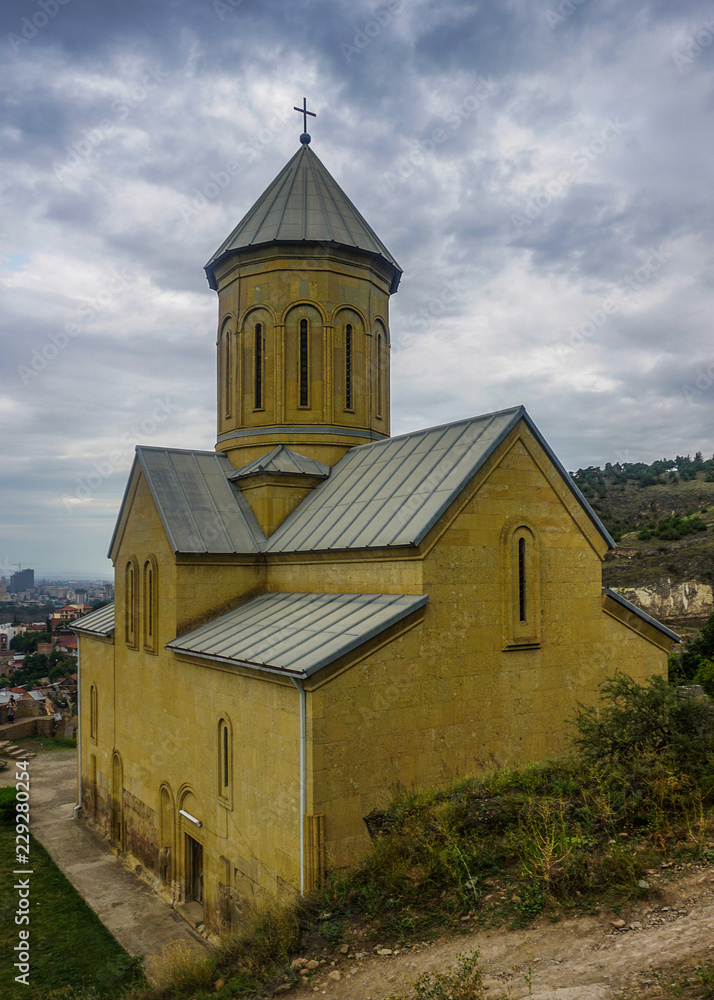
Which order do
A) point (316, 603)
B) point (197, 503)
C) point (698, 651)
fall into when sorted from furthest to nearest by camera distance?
point (698, 651), point (197, 503), point (316, 603)

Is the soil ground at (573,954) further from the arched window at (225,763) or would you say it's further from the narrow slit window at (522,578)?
the narrow slit window at (522,578)

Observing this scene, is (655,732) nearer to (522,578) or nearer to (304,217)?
(522,578)

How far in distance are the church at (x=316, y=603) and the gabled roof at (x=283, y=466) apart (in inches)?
2.9

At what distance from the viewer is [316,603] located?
11406mm

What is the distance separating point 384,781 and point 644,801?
3.16m

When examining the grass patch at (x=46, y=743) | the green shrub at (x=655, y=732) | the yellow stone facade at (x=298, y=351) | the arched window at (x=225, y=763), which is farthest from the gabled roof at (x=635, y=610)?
the grass patch at (x=46, y=743)

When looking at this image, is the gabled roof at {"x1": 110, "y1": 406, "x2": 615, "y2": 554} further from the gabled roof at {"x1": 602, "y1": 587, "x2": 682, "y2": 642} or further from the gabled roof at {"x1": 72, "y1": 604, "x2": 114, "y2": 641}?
the gabled roof at {"x1": 72, "y1": 604, "x2": 114, "y2": 641}

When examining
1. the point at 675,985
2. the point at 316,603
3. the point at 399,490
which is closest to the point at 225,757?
the point at 316,603

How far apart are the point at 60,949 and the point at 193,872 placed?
224 cm

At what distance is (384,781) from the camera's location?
30.0 feet

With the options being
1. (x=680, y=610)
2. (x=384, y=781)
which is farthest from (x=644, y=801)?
(x=680, y=610)

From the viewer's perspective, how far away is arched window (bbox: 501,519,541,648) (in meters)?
10.8

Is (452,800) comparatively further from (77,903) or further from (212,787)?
(77,903)

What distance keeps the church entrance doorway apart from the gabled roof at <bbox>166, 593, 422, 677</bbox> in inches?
133
